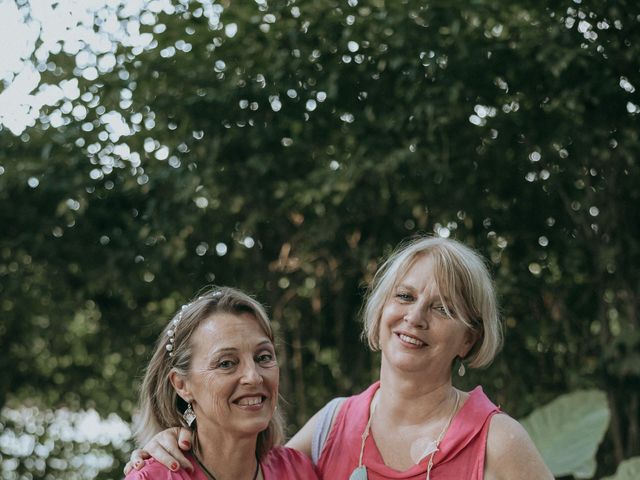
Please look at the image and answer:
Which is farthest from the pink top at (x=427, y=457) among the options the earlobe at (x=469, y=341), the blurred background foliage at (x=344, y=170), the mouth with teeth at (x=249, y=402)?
the blurred background foliage at (x=344, y=170)

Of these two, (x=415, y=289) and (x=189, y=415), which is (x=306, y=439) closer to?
(x=189, y=415)

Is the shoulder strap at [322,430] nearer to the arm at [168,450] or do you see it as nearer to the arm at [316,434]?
the arm at [316,434]

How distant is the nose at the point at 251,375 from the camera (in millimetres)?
2498

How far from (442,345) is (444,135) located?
1.80 meters

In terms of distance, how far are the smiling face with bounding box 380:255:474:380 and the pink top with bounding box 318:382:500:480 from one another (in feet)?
0.47

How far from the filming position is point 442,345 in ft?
8.63

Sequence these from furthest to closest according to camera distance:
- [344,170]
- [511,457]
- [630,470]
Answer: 1. [344,170]
2. [630,470]
3. [511,457]

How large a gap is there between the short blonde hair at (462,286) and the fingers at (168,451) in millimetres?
644

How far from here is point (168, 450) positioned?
2.54m

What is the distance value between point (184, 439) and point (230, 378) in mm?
212

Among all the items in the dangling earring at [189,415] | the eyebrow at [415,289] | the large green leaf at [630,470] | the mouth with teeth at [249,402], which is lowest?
the large green leaf at [630,470]

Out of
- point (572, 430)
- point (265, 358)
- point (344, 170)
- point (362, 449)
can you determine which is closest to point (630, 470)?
point (572, 430)

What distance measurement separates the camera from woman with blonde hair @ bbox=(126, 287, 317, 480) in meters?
2.53

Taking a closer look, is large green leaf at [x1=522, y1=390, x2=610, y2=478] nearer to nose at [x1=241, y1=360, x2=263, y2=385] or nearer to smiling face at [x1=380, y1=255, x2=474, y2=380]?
smiling face at [x1=380, y1=255, x2=474, y2=380]
